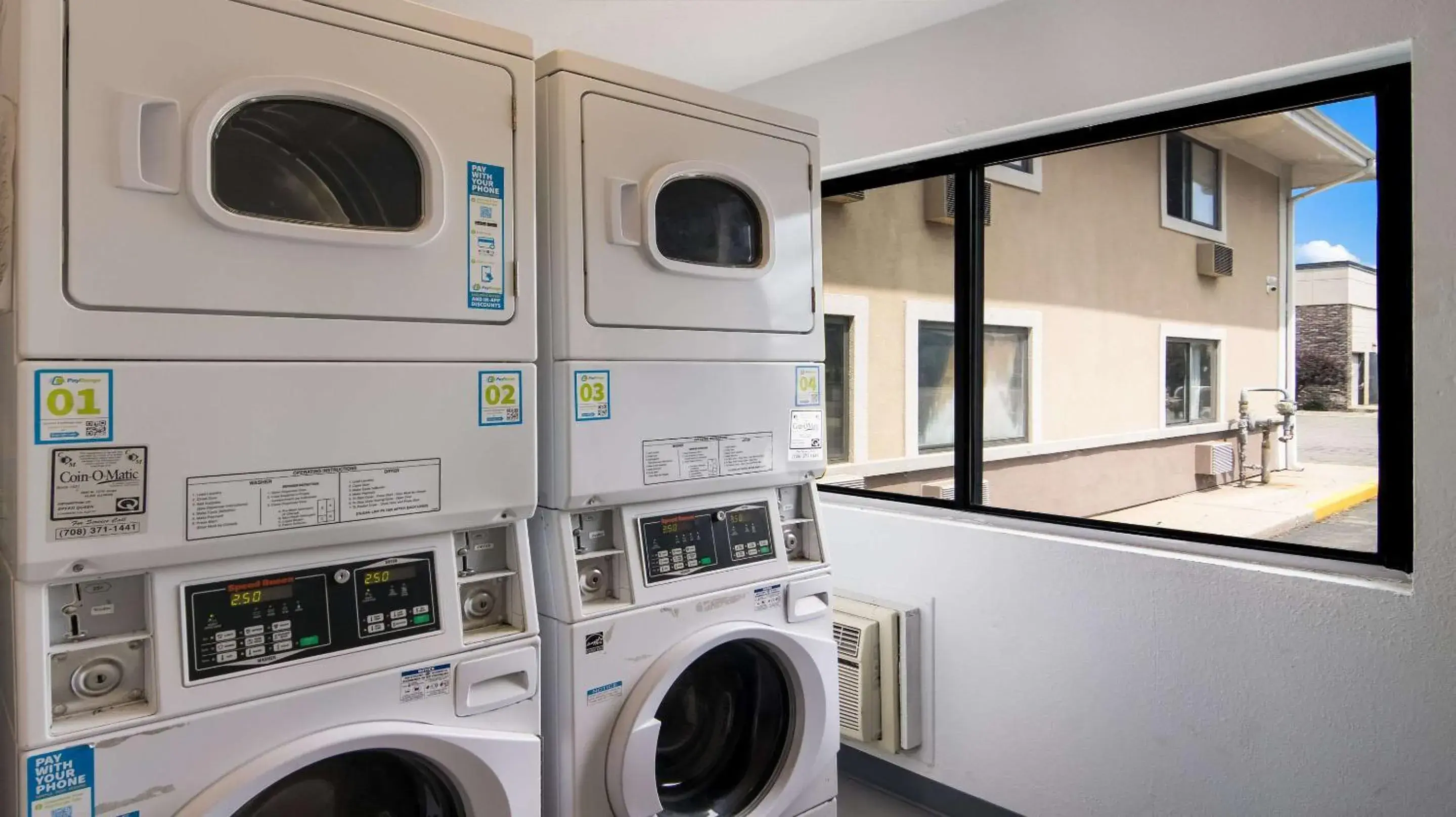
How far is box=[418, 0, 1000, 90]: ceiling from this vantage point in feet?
8.37

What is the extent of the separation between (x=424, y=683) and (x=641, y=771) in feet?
1.72

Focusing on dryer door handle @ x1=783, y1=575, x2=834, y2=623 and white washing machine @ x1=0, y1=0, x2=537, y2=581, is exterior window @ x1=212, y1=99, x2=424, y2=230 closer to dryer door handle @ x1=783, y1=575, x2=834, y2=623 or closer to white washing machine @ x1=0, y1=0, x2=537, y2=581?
white washing machine @ x1=0, y1=0, x2=537, y2=581

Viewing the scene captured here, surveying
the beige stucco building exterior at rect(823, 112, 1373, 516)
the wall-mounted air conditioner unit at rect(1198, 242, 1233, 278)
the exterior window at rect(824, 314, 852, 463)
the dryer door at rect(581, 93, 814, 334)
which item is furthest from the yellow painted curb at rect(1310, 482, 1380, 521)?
the exterior window at rect(824, 314, 852, 463)

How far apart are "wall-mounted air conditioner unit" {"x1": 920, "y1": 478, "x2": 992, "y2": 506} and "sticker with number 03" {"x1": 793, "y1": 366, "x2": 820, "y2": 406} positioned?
898 mm

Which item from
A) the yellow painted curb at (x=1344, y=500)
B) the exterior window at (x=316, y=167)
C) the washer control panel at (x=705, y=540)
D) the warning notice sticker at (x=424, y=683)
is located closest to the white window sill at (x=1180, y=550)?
the yellow painted curb at (x=1344, y=500)

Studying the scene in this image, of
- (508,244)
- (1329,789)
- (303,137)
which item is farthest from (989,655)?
(303,137)

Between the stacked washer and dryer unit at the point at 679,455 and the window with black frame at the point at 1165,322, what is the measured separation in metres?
0.96

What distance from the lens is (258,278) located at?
135 cm

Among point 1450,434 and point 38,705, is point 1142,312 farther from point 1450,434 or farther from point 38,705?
point 38,705

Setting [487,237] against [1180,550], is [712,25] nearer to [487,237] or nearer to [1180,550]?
[487,237]

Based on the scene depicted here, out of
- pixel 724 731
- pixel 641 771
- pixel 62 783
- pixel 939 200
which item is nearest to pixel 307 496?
pixel 62 783

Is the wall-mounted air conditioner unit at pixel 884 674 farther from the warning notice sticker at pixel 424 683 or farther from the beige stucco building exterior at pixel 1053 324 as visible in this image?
the warning notice sticker at pixel 424 683

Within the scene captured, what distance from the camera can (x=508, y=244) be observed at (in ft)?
5.32

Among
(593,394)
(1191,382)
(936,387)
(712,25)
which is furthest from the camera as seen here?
(936,387)
